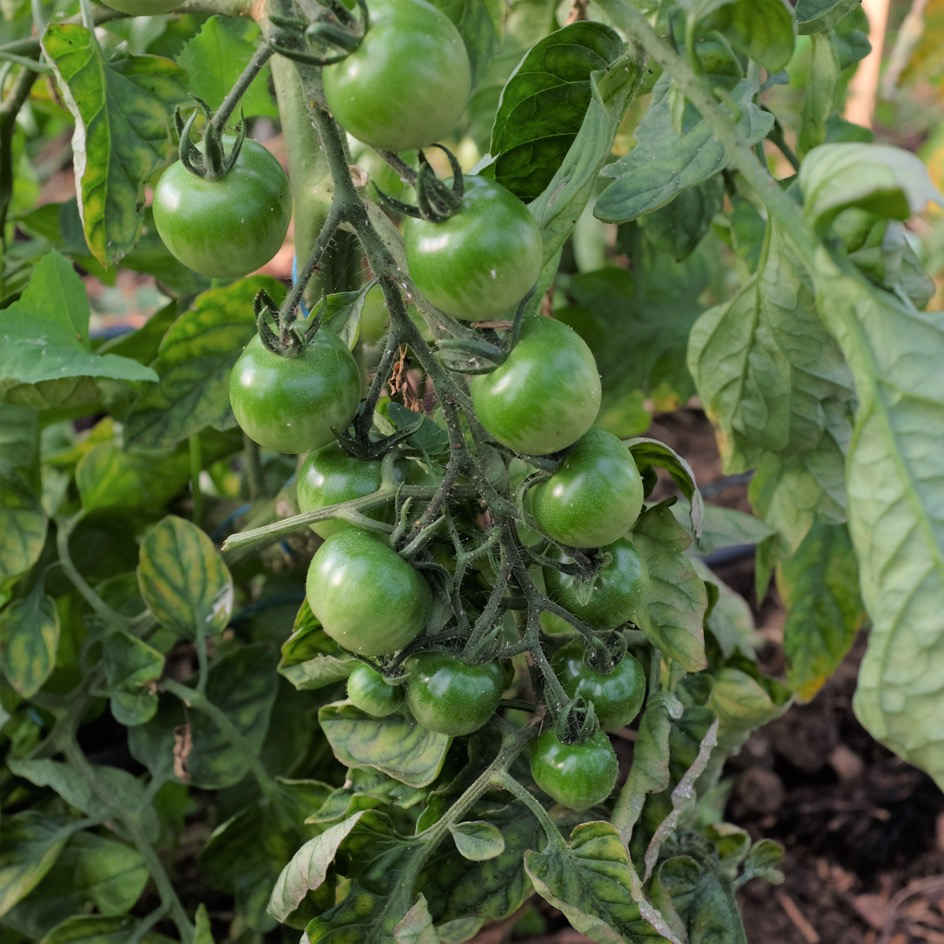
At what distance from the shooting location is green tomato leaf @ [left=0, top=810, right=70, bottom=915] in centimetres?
100

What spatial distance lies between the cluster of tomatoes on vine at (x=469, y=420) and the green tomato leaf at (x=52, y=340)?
18cm

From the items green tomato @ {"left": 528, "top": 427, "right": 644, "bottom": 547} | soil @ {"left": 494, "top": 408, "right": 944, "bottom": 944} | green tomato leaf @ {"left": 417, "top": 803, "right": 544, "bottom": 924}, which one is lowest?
soil @ {"left": 494, "top": 408, "right": 944, "bottom": 944}

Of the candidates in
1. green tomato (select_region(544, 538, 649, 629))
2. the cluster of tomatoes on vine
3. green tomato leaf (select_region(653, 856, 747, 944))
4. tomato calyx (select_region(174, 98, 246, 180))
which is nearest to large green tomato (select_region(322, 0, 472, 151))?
the cluster of tomatoes on vine

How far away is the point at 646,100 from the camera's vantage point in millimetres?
1253

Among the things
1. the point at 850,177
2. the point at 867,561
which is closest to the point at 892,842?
the point at 867,561

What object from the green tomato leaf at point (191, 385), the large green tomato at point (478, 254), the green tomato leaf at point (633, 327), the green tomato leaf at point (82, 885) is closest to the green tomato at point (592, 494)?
the large green tomato at point (478, 254)

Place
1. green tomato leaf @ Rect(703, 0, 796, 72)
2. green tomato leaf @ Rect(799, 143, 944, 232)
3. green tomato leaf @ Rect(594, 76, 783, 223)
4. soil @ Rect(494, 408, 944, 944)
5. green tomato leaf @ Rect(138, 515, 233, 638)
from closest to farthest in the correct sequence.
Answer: green tomato leaf @ Rect(799, 143, 944, 232)
green tomato leaf @ Rect(703, 0, 796, 72)
green tomato leaf @ Rect(594, 76, 783, 223)
green tomato leaf @ Rect(138, 515, 233, 638)
soil @ Rect(494, 408, 944, 944)

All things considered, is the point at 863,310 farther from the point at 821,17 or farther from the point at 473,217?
the point at 821,17

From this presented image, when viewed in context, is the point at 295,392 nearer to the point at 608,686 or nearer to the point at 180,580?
the point at 608,686

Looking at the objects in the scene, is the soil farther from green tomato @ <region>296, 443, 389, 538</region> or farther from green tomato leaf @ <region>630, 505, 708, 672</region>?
green tomato @ <region>296, 443, 389, 538</region>

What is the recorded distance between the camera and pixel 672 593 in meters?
0.80

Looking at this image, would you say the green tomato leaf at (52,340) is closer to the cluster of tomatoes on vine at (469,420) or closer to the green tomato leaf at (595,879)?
the cluster of tomatoes on vine at (469,420)

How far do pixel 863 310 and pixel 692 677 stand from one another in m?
0.54

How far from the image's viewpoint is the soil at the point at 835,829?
1381 millimetres
